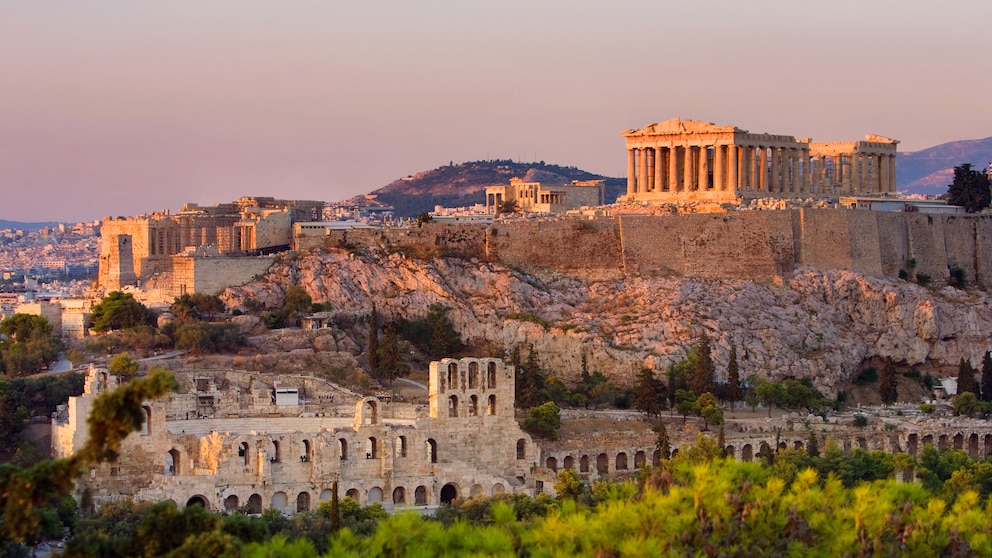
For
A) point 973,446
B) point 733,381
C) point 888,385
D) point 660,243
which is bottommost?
point 973,446

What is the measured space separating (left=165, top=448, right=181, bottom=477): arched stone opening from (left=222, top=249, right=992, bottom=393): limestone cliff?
59.6 ft

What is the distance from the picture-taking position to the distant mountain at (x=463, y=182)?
166 meters

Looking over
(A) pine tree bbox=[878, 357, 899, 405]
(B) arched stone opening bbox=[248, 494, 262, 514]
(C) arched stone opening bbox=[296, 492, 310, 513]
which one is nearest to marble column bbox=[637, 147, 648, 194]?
(A) pine tree bbox=[878, 357, 899, 405]

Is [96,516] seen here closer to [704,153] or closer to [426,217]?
[426,217]

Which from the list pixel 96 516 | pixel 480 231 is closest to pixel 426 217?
pixel 480 231

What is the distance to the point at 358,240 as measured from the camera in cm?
8212

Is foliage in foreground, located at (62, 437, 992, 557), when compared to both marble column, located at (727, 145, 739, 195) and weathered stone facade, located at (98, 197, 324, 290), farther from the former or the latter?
marble column, located at (727, 145, 739, 195)

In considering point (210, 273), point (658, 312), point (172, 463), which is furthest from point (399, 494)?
point (658, 312)

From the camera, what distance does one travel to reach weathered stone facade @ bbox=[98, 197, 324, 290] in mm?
81688

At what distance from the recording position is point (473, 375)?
199ft

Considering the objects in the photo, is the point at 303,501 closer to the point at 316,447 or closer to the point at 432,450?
the point at 316,447

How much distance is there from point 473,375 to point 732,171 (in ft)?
110

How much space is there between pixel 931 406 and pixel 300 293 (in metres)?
24.6

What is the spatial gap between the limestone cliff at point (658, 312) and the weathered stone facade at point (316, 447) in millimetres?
13743
